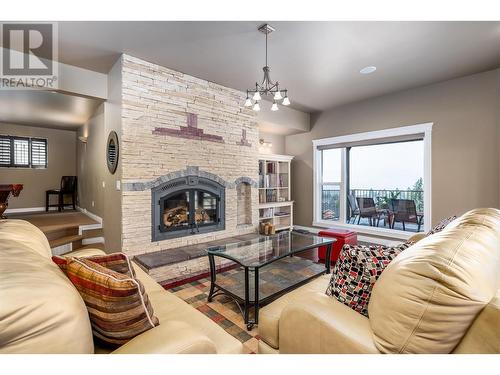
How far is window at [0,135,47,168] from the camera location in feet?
19.1

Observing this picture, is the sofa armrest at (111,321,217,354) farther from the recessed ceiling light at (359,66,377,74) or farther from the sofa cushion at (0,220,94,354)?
the recessed ceiling light at (359,66,377,74)

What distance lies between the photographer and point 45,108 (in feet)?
15.1

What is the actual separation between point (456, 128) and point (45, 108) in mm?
7023

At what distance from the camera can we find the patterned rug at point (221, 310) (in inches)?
76.2

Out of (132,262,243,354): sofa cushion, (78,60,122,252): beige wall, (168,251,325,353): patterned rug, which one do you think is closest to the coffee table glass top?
(168,251,325,353): patterned rug

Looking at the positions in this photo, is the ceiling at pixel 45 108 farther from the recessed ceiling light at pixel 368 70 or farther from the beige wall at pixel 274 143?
the recessed ceiling light at pixel 368 70

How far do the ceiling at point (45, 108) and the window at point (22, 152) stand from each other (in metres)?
0.47

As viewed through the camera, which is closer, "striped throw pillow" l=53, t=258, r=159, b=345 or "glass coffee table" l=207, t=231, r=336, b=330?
"striped throw pillow" l=53, t=258, r=159, b=345

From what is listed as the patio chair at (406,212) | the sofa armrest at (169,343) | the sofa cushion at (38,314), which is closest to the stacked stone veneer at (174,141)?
the sofa armrest at (169,343)

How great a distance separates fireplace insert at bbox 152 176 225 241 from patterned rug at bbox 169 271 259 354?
2.77ft

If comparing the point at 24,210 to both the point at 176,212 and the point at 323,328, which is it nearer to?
the point at 176,212

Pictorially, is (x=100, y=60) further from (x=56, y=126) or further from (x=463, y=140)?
(x=463, y=140)

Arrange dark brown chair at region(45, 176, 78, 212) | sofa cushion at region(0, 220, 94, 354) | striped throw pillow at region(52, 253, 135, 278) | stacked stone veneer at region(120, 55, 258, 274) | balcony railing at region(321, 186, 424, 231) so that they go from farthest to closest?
dark brown chair at region(45, 176, 78, 212) < balcony railing at region(321, 186, 424, 231) < stacked stone veneer at region(120, 55, 258, 274) < striped throw pillow at region(52, 253, 135, 278) < sofa cushion at region(0, 220, 94, 354)
